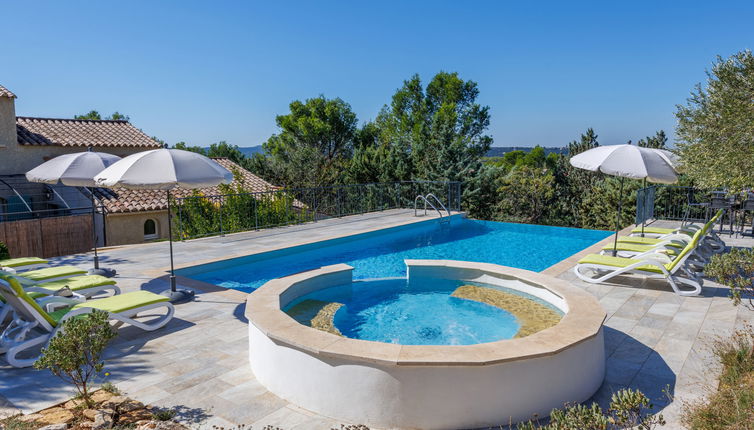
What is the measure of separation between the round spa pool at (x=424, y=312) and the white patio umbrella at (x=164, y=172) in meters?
2.18

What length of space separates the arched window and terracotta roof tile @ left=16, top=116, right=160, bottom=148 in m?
3.96

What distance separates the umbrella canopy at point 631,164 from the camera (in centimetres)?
784

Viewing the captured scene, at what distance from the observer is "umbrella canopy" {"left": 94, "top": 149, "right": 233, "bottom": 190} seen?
5922mm

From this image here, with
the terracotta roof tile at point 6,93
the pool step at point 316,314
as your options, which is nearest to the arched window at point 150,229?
the terracotta roof tile at point 6,93

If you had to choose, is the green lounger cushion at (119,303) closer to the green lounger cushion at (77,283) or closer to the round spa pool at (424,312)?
the green lounger cushion at (77,283)

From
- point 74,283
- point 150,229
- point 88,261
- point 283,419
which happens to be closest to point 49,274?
point 74,283

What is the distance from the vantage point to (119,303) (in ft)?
18.1

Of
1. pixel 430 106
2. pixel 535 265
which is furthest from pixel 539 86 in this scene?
pixel 535 265

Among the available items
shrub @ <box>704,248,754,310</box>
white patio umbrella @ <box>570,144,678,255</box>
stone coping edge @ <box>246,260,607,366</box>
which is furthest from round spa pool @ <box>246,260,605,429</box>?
white patio umbrella @ <box>570,144,678,255</box>

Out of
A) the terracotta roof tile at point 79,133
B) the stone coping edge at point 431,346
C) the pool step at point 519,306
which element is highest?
the terracotta roof tile at point 79,133

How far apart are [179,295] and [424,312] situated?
3921mm

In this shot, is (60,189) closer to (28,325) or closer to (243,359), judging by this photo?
(28,325)

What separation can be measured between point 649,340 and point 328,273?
15.1 feet

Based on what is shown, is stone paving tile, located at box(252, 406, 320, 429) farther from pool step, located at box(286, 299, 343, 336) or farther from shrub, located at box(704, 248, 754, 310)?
shrub, located at box(704, 248, 754, 310)
